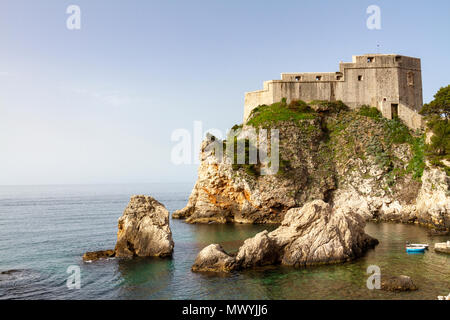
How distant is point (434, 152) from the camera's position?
44.1m

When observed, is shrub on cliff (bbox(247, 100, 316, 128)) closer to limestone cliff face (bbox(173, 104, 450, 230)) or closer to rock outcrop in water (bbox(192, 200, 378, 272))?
limestone cliff face (bbox(173, 104, 450, 230))

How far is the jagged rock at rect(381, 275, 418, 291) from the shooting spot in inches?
768

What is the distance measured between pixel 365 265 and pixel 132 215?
56.3ft

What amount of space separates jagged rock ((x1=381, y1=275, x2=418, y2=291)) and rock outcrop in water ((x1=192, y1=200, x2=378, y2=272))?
Answer: 5316 millimetres

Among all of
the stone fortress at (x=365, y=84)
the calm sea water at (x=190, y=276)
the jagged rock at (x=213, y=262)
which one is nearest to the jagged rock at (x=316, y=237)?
the calm sea water at (x=190, y=276)

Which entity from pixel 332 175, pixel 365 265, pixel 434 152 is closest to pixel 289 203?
pixel 332 175

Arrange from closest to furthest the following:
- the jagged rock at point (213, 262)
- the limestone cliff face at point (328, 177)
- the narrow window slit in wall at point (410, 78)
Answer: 1. the jagged rock at point (213, 262)
2. the limestone cliff face at point (328, 177)
3. the narrow window slit in wall at point (410, 78)

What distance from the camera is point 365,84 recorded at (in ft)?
182

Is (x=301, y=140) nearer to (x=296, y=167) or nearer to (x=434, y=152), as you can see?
(x=296, y=167)

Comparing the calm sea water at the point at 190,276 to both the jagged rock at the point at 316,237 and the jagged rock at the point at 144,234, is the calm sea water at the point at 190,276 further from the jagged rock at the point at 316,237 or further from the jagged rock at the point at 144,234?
the jagged rock at the point at 144,234

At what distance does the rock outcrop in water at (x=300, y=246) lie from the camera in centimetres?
2442

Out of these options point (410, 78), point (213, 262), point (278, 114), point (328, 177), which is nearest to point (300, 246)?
point (213, 262)

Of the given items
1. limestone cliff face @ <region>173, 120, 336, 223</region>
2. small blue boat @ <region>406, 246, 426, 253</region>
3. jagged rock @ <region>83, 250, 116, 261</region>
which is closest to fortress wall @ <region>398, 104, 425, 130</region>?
limestone cliff face @ <region>173, 120, 336, 223</region>

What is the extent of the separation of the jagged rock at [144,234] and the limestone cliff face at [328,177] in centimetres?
1958
